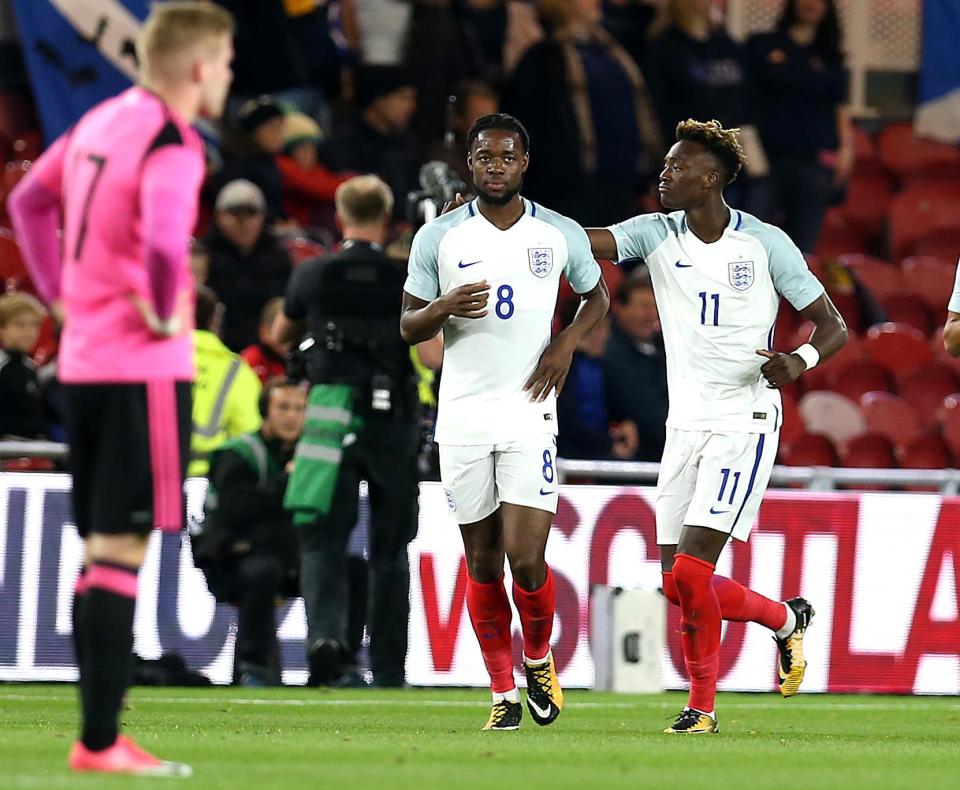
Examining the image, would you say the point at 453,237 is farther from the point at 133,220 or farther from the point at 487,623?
the point at 133,220

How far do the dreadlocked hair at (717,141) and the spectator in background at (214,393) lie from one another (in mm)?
4024

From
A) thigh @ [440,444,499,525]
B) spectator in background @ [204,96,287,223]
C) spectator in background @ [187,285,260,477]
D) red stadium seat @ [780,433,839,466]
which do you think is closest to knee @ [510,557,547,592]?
thigh @ [440,444,499,525]

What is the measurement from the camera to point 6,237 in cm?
1362

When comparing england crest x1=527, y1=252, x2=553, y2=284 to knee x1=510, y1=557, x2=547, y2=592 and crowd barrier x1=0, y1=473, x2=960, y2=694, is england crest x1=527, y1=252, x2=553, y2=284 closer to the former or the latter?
knee x1=510, y1=557, x2=547, y2=592

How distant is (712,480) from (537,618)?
866mm

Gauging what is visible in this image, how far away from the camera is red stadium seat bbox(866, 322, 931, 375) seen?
1598 centimetres

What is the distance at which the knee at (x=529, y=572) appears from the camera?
26.7ft

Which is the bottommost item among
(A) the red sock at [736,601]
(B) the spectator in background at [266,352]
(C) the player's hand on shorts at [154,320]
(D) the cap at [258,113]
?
(A) the red sock at [736,601]

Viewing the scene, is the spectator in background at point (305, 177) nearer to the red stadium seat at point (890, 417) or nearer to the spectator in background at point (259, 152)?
the spectator in background at point (259, 152)

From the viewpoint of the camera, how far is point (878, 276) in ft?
56.2

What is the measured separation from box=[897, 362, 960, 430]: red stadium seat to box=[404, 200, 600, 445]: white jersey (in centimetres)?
812

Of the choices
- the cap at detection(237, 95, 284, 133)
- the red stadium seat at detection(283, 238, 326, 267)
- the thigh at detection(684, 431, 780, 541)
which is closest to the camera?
the thigh at detection(684, 431, 780, 541)

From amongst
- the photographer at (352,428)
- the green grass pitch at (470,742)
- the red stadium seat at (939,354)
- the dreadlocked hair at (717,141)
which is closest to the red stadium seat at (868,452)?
the red stadium seat at (939,354)

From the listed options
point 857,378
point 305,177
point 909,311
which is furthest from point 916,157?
point 305,177
